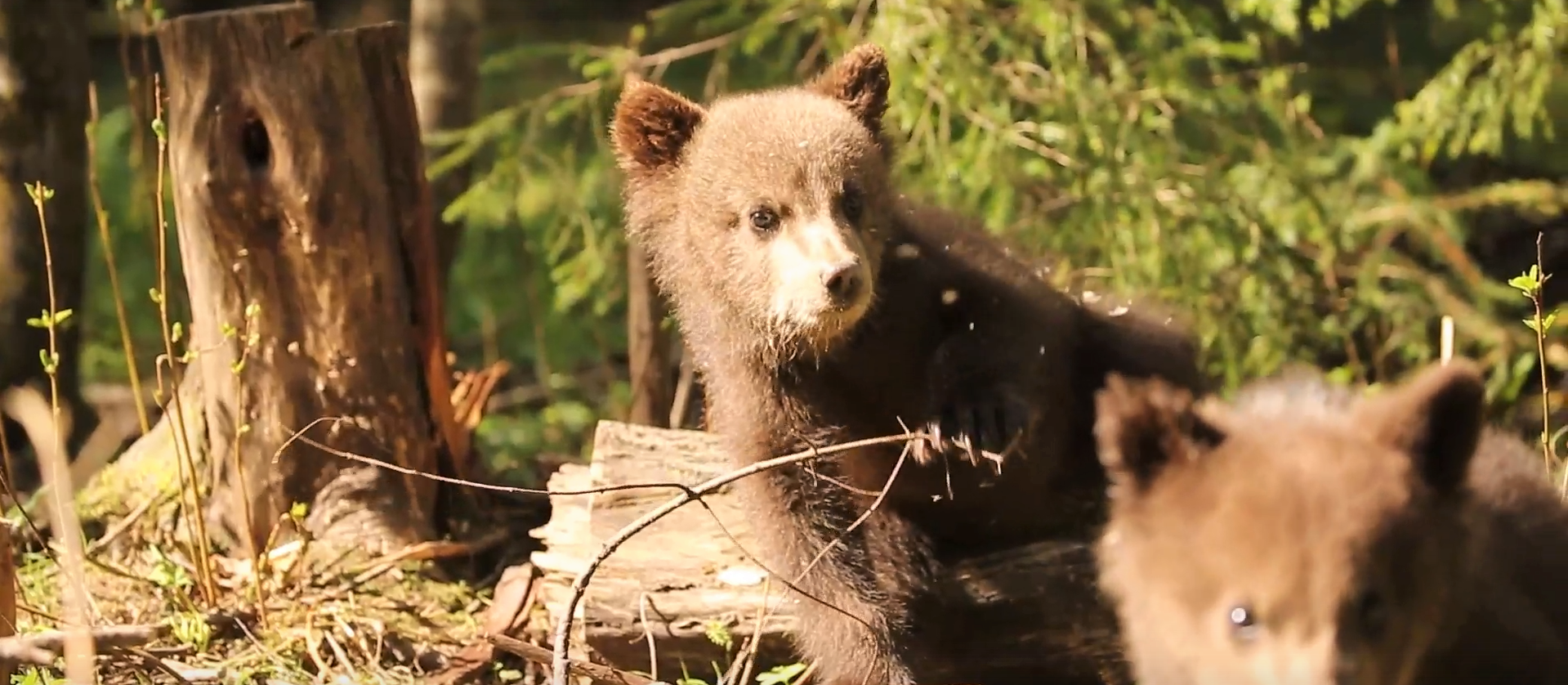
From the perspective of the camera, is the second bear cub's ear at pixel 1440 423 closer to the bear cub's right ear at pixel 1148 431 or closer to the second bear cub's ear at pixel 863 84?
the bear cub's right ear at pixel 1148 431

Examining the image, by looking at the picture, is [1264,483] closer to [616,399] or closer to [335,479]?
[335,479]

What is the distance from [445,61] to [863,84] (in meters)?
3.17

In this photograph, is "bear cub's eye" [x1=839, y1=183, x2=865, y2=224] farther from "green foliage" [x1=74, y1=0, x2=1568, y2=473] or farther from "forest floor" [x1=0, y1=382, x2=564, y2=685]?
Answer: "forest floor" [x1=0, y1=382, x2=564, y2=685]

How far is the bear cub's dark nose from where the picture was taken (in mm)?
4367

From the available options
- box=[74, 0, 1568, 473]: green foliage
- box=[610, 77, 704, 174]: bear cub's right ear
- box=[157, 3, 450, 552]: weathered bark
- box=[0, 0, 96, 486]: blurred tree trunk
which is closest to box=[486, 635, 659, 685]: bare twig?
box=[157, 3, 450, 552]: weathered bark

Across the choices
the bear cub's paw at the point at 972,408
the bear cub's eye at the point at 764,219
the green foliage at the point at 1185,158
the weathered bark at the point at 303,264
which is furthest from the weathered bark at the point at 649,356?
the bear cub's paw at the point at 972,408

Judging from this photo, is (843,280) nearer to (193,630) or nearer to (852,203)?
(852,203)

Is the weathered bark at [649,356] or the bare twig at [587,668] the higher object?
the bare twig at [587,668]

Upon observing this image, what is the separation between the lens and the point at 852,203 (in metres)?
4.81

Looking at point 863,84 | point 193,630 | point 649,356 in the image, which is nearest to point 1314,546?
point 863,84

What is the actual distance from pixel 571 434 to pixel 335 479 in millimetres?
3269

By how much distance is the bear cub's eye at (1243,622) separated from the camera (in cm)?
283

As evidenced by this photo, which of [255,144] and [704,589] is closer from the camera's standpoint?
[704,589]

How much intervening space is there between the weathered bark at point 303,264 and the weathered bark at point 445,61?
197cm
